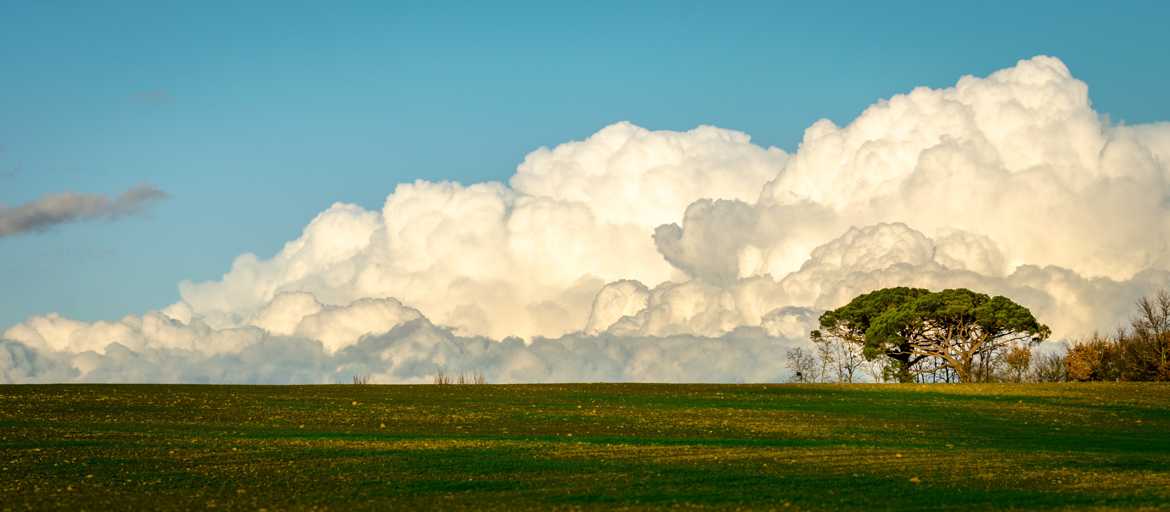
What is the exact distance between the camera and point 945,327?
92.1 meters

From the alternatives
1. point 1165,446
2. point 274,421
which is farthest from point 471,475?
point 1165,446

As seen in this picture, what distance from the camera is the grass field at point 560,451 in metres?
26.8

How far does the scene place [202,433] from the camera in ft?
131

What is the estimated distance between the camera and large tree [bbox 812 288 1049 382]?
90.2m

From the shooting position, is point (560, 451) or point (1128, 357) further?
point (1128, 357)

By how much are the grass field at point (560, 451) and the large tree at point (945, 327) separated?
28.2 metres

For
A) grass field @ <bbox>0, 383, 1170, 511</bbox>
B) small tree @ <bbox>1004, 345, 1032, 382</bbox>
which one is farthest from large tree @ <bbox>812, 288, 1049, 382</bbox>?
grass field @ <bbox>0, 383, 1170, 511</bbox>

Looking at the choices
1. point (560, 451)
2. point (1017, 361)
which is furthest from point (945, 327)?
point (560, 451)

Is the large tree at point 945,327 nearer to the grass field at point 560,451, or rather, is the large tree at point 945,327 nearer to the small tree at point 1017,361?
the small tree at point 1017,361

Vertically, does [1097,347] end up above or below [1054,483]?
above

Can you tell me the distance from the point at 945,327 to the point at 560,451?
204 ft

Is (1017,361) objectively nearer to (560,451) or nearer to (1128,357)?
(1128,357)

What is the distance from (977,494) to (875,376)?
226 ft

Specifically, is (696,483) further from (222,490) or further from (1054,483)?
(222,490)
